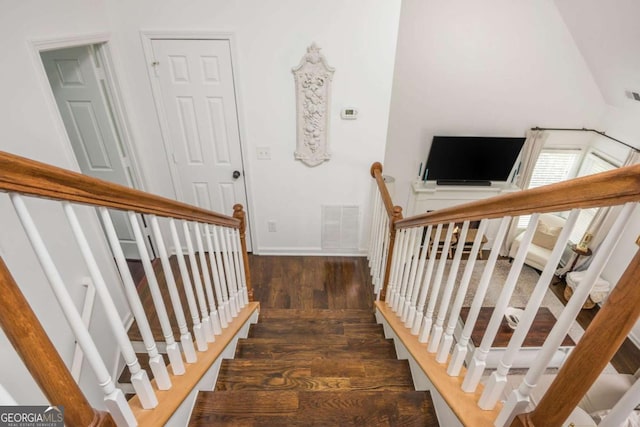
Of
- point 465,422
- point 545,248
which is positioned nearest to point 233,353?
point 465,422

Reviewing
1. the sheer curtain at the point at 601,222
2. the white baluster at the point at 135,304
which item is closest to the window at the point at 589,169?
the sheer curtain at the point at 601,222

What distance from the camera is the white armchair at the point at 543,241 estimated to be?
14.9 ft

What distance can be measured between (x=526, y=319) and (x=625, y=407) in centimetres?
29

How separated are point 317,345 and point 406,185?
11.0ft

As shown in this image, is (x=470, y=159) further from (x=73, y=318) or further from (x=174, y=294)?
(x=73, y=318)

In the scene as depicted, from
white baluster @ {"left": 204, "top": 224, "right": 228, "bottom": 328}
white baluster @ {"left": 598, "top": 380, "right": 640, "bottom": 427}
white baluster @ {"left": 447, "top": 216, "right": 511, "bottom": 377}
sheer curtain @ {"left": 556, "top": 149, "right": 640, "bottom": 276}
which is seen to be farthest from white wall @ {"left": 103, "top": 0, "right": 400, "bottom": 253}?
sheer curtain @ {"left": 556, "top": 149, "right": 640, "bottom": 276}

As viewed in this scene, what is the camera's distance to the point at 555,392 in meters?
0.81

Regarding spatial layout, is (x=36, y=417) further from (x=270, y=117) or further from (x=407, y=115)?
(x=407, y=115)

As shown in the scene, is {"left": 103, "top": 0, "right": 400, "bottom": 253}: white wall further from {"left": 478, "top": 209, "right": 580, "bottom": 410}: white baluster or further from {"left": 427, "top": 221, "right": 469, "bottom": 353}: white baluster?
{"left": 478, "top": 209, "right": 580, "bottom": 410}: white baluster

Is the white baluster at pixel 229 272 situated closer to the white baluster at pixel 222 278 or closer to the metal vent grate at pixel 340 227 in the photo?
the white baluster at pixel 222 278

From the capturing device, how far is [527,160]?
192 inches

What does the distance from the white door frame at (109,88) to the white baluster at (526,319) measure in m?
2.59

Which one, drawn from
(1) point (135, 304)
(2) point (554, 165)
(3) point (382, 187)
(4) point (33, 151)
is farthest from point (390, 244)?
(2) point (554, 165)

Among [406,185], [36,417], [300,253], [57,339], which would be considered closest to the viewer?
[36,417]
